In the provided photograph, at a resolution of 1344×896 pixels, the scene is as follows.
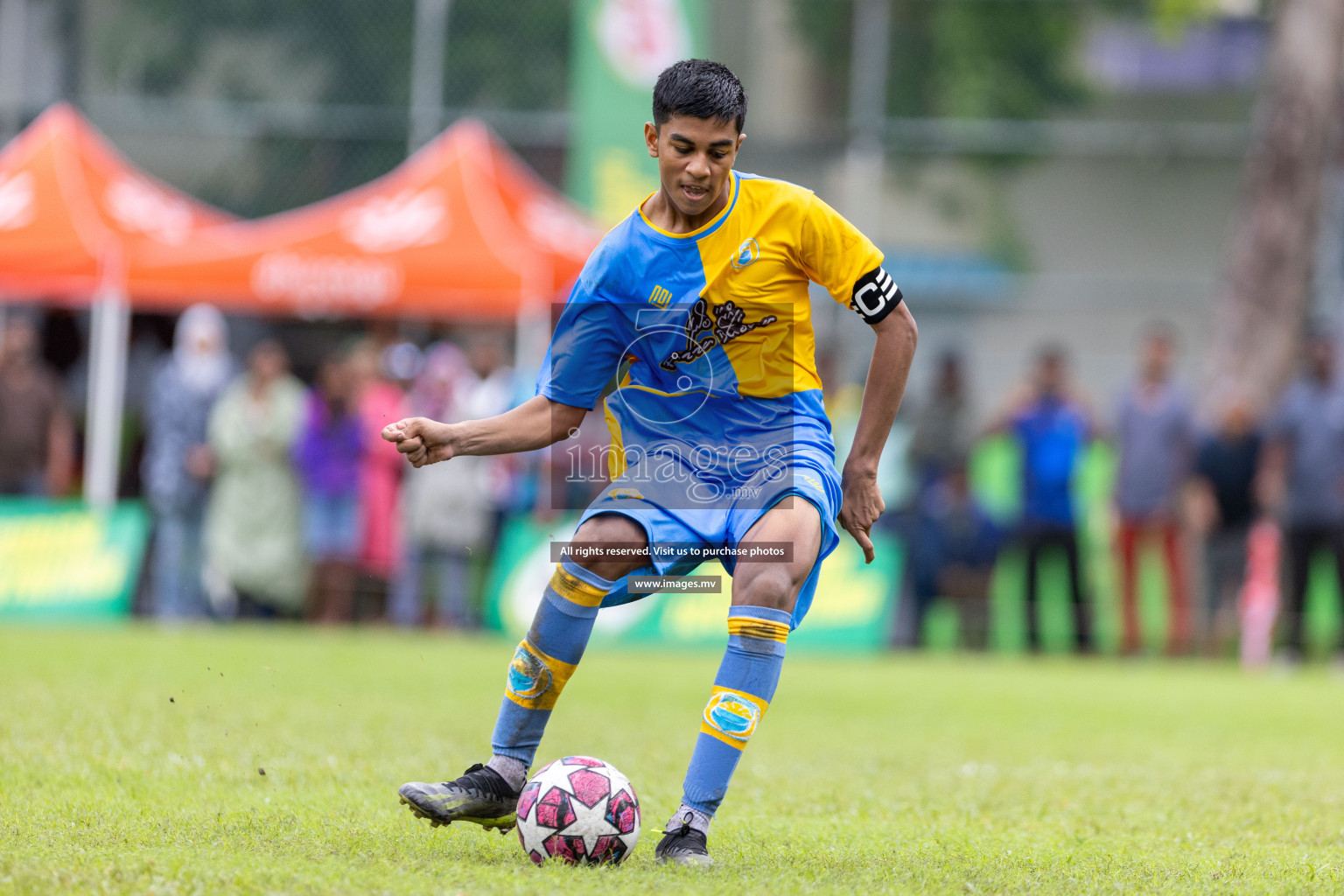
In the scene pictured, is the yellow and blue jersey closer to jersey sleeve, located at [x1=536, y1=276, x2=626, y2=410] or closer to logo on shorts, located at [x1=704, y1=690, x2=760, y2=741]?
jersey sleeve, located at [x1=536, y1=276, x2=626, y2=410]

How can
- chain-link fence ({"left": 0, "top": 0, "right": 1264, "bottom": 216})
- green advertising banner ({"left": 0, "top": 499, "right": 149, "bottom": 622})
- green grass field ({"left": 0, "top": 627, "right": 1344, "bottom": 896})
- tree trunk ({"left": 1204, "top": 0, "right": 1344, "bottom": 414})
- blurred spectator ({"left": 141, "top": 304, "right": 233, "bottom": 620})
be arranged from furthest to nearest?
1. chain-link fence ({"left": 0, "top": 0, "right": 1264, "bottom": 216})
2. tree trunk ({"left": 1204, "top": 0, "right": 1344, "bottom": 414})
3. blurred spectator ({"left": 141, "top": 304, "right": 233, "bottom": 620})
4. green advertising banner ({"left": 0, "top": 499, "right": 149, "bottom": 622})
5. green grass field ({"left": 0, "top": 627, "right": 1344, "bottom": 896})

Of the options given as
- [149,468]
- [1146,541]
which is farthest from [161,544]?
[1146,541]

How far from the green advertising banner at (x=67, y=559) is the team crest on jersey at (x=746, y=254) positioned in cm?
1043

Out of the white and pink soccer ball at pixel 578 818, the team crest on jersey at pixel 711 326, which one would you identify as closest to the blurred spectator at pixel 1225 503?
the team crest on jersey at pixel 711 326

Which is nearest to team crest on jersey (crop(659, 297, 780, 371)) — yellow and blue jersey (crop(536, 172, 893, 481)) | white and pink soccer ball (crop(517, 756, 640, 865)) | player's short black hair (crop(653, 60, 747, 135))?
yellow and blue jersey (crop(536, 172, 893, 481))

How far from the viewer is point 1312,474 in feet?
45.8

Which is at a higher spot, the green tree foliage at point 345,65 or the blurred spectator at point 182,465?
the green tree foliage at point 345,65

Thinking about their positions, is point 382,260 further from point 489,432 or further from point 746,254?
point 746,254

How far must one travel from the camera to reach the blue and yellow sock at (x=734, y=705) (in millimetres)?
4641

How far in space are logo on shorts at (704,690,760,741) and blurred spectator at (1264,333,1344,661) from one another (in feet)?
34.8

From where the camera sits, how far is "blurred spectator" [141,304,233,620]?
13992 millimetres

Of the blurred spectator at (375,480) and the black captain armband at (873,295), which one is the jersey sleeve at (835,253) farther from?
the blurred spectator at (375,480)

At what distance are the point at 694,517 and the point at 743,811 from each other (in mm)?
1429

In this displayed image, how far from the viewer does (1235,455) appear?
14453mm
